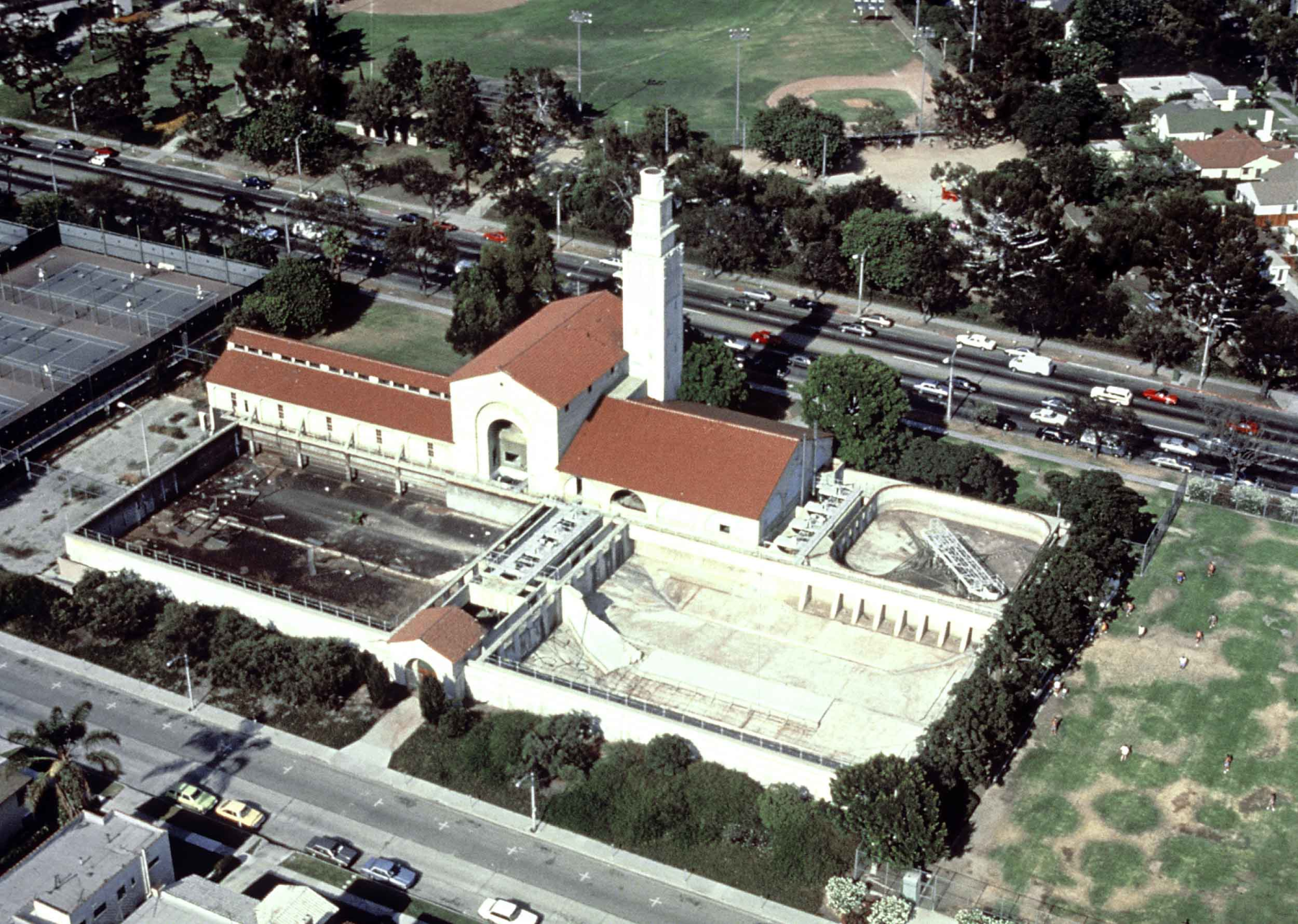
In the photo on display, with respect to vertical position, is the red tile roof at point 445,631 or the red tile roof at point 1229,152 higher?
the red tile roof at point 1229,152

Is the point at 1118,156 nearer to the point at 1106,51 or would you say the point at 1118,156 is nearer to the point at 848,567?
the point at 1106,51

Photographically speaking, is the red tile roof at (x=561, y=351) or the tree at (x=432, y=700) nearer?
the tree at (x=432, y=700)

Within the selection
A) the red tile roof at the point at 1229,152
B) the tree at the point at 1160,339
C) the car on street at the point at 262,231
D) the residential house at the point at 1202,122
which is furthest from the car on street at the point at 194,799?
the residential house at the point at 1202,122

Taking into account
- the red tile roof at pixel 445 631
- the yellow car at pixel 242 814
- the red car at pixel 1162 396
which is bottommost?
the yellow car at pixel 242 814

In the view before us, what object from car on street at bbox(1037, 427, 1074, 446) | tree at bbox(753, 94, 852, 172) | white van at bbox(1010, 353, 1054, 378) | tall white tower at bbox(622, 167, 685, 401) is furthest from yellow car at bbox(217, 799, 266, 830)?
tree at bbox(753, 94, 852, 172)

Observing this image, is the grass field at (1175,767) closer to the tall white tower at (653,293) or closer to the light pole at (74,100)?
the tall white tower at (653,293)

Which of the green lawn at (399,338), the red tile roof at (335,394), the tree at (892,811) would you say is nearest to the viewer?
the tree at (892,811)

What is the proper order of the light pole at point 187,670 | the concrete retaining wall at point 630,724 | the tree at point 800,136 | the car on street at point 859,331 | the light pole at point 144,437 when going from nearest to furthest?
the concrete retaining wall at point 630,724, the light pole at point 187,670, the light pole at point 144,437, the car on street at point 859,331, the tree at point 800,136
